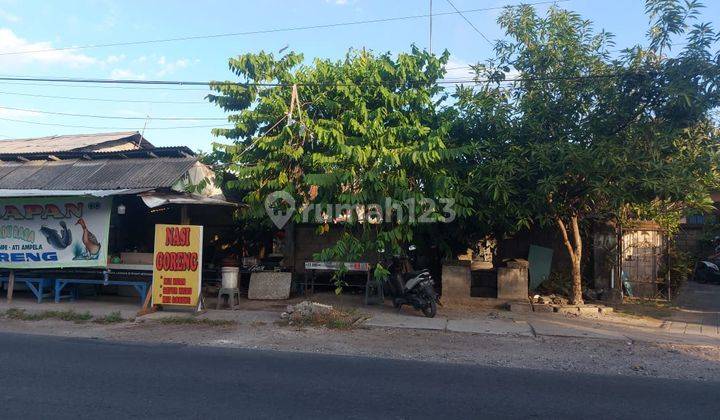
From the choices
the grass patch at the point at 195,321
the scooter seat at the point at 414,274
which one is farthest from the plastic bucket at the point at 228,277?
the scooter seat at the point at 414,274

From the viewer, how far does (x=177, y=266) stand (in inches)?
455

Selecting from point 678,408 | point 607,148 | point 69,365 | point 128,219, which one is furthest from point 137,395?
point 128,219

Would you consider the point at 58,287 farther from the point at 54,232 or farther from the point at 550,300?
the point at 550,300

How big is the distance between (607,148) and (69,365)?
30.9ft

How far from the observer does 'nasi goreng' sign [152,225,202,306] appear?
37.7 ft

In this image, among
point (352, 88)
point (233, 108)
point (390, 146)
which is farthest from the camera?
point (233, 108)

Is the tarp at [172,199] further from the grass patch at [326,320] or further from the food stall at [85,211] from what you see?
the grass patch at [326,320]

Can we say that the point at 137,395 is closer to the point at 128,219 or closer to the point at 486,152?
the point at 486,152

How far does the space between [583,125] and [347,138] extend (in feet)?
Result: 15.6

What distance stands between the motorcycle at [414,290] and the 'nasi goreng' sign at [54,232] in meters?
6.48

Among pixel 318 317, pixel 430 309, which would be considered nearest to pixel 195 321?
pixel 318 317

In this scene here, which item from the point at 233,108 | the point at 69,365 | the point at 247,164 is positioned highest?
the point at 233,108

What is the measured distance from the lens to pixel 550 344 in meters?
9.05

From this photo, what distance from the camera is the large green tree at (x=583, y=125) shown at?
9844 millimetres
